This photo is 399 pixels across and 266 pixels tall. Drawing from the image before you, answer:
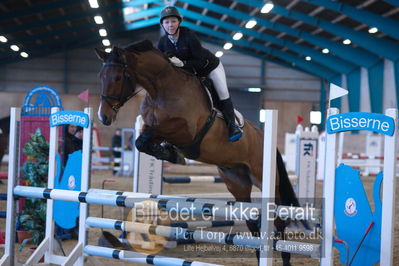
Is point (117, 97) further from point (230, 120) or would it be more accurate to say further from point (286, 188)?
point (286, 188)

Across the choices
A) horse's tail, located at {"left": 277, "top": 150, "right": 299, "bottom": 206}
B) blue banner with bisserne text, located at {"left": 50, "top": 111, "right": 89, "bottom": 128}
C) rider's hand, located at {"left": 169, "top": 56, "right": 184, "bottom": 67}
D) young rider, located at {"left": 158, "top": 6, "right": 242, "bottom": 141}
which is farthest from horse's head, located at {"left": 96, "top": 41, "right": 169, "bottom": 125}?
horse's tail, located at {"left": 277, "top": 150, "right": 299, "bottom": 206}

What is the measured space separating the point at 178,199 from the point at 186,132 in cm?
53

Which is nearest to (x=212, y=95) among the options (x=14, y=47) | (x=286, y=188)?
(x=286, y=188)

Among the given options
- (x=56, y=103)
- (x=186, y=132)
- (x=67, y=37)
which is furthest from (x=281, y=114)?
(x=186, y=132)

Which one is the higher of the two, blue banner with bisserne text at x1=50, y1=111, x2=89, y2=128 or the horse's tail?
blue banner with bisserne text at x1=50, y1=111, x2=89, y2=128

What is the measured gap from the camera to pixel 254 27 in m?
17.5

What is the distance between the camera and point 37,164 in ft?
13.6

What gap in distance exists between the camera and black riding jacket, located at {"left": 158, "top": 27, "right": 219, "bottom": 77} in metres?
3.07

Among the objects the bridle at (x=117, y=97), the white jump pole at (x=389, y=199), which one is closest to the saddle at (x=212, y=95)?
the bridle at (x=117, y=97)

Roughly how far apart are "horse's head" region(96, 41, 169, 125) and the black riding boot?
2.07ft

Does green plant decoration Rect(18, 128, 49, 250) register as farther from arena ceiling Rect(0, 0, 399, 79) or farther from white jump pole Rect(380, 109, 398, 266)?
arena ceiling Rect(0, 0, 399, 79)

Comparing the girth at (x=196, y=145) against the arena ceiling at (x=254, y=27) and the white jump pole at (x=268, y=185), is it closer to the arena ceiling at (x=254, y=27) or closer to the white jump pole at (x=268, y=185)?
the white jump pole at (x=268, y=185)

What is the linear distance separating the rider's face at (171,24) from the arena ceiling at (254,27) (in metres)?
8.76

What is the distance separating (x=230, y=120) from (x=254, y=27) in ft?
48.8
